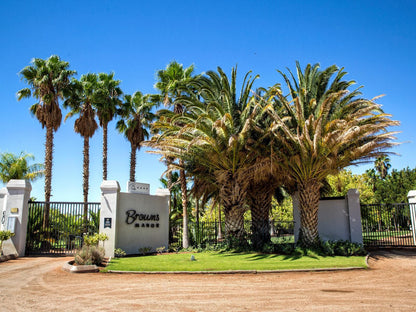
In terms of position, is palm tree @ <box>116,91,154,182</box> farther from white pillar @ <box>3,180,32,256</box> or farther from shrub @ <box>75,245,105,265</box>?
shrub @ <box>75,245,105,265</box>

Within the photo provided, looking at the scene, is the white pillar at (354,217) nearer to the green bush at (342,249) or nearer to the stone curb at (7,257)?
the green bush at (342,249)

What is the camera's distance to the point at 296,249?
1577 centimetres

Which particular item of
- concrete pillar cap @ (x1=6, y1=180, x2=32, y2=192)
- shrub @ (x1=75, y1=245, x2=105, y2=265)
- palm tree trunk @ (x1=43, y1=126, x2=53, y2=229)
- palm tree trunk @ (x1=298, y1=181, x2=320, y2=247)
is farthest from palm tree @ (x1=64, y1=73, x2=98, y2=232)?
palm tree trunk @ (x1=298, y1=181, x2=320, y2=247)

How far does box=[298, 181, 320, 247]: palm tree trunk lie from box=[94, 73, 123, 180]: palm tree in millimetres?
18331

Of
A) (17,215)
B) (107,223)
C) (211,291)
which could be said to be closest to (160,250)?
(107,223)

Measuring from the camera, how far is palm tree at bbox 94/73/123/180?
1137 inches

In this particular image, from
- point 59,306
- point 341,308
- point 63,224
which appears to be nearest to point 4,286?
point 59,306

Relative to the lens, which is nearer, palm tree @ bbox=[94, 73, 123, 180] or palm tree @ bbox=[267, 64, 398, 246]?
palm tree @ bbox=[267, 64, 398, 246]

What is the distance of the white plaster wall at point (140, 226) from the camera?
59.4 feet

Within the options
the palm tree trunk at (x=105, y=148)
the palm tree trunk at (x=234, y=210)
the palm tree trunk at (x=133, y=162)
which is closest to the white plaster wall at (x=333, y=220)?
the palm tree trunk at (x=234, y=210)

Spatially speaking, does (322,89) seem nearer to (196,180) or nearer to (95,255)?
(196,180)

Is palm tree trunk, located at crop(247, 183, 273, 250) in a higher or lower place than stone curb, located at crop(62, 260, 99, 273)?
higher

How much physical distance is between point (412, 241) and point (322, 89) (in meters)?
10.1

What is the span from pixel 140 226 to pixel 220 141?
643 centimetres
